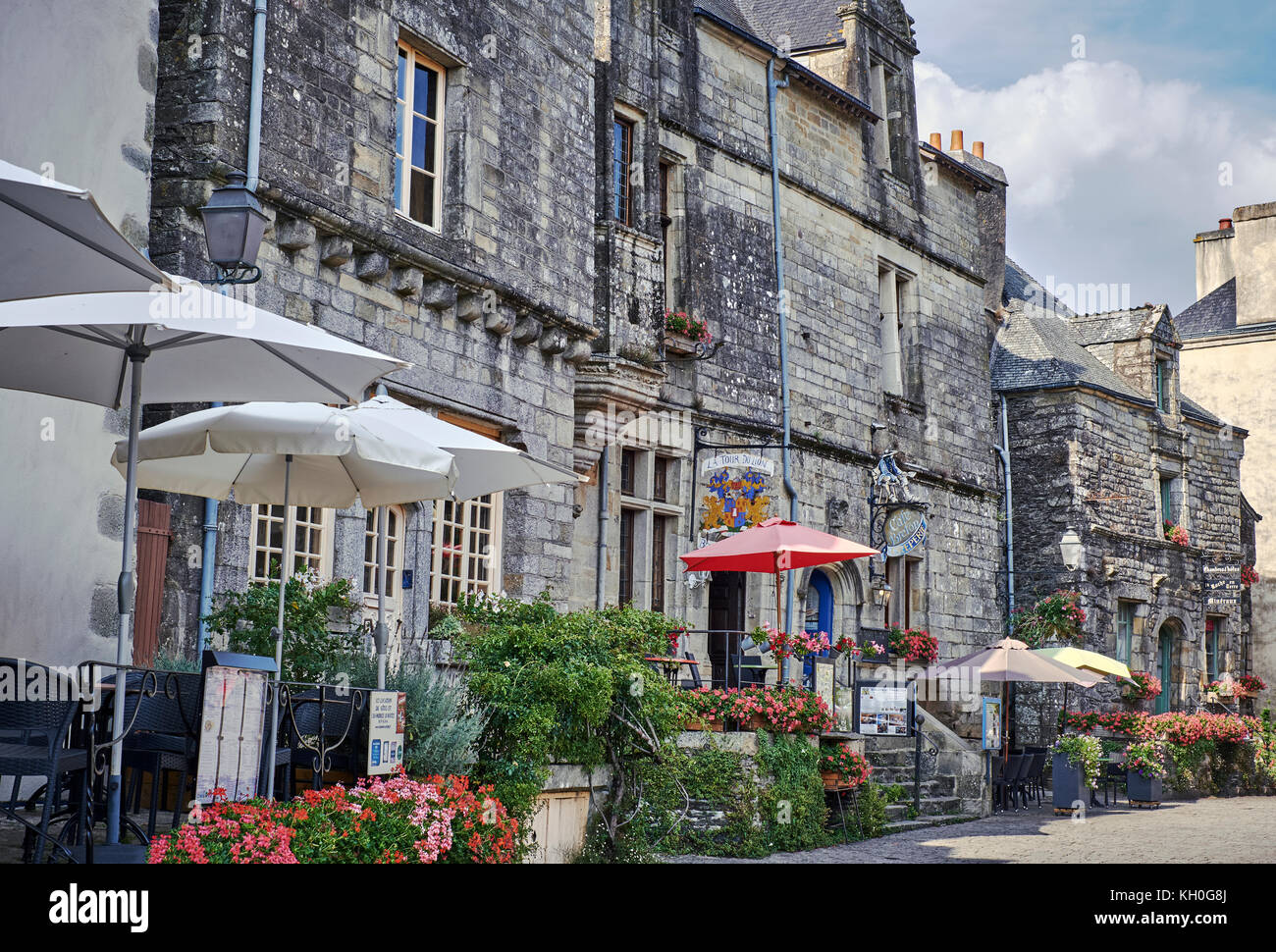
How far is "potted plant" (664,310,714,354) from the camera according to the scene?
14.6m

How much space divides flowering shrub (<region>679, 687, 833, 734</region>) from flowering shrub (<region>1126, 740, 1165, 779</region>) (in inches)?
272

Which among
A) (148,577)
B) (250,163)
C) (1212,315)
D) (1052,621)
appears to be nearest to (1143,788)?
(1052,621)

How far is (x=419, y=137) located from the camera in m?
10.9

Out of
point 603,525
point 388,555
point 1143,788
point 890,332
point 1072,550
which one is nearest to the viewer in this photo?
point 388,555

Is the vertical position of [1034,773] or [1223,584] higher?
[1223,584]

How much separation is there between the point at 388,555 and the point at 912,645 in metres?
9.45

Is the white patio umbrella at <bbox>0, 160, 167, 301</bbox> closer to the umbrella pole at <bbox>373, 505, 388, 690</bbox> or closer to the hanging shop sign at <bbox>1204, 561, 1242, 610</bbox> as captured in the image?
the umbrella pole at <bbox>373, 505, 388, 690</bbox>

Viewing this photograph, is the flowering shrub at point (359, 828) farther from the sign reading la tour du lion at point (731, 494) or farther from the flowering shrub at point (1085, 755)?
the flowering shrub at point (1085, 755)

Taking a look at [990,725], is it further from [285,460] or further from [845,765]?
[285,460]

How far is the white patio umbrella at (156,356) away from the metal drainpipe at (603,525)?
6.80 meters

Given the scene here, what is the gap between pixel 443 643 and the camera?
1060 cm
